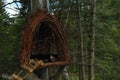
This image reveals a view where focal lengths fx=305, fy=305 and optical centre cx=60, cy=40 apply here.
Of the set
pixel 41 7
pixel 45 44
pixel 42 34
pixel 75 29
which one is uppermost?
pixel 41 7

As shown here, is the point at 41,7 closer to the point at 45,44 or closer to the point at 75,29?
the point at 45,44

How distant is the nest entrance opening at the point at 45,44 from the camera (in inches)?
180

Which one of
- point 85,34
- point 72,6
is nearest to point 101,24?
point 85,34

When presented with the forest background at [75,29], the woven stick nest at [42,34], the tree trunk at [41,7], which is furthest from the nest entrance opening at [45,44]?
the forest background at [75,29]

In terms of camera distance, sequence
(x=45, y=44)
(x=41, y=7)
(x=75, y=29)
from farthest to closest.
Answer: (x=75, y=29), (x=45, y=44), (x=41, y=7)

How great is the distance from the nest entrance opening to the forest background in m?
0.53

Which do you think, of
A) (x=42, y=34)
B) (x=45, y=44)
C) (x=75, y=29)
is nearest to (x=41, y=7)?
(x=42, y=34)

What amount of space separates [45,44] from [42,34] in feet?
0.54

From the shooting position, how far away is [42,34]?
4.71 metres

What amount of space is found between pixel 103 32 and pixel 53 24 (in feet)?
Answer: 13.2

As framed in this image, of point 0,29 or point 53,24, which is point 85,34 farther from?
point 53,24

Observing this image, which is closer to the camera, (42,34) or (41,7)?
(41,7)

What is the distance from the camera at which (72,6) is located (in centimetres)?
686

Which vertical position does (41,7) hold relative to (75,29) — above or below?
above
